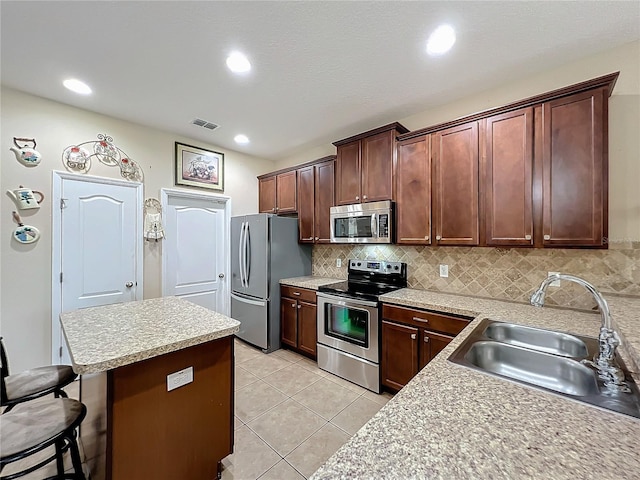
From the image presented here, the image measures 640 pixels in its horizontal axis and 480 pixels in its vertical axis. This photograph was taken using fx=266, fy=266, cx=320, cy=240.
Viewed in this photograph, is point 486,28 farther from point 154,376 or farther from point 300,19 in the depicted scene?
point 154,376

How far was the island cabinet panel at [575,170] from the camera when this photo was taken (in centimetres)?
176

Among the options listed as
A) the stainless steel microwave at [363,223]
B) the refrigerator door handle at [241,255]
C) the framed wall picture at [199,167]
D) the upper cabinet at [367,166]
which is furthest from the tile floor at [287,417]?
the framed wall picture at [199,167]

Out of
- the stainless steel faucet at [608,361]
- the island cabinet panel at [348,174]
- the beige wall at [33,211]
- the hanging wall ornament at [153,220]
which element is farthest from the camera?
the hanging wall ornament at [153,220]

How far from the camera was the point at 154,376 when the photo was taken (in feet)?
4.44

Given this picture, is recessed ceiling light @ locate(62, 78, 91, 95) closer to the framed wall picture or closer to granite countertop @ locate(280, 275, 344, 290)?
the framed wall picture

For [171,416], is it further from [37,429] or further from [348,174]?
[348,174]


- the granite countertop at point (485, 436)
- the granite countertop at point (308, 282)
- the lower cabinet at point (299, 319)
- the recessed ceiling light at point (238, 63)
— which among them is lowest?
the lower cabinet at point (299, 319)

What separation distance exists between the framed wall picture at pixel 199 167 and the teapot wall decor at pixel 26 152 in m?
1.28

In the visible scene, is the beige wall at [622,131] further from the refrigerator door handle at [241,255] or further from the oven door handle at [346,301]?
the refrigerator door handle at [241,255]

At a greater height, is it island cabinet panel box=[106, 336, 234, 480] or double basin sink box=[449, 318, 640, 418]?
double basin sink box=[449, 318, 640, 418]

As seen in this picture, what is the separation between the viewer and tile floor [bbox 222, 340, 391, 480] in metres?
1.75

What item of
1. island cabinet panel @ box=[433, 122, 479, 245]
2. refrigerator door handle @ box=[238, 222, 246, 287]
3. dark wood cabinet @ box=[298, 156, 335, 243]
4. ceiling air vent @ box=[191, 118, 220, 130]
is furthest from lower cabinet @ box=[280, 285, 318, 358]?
ceiling air vent @ box=[191, 118, 220, 130]

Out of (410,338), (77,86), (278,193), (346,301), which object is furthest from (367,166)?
(77,86)

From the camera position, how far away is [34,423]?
121cm
